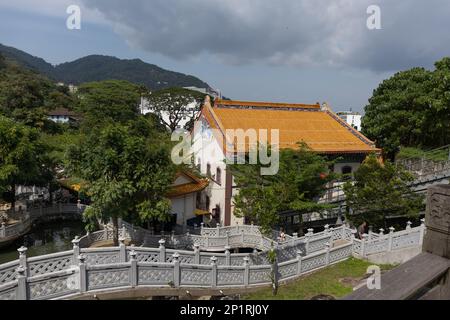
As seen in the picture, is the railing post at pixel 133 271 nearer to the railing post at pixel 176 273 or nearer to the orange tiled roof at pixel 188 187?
the railing post at pixel 176 273

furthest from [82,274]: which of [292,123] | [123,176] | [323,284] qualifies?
[292,123]

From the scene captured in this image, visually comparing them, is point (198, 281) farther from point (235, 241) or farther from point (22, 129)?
point (22, 129)

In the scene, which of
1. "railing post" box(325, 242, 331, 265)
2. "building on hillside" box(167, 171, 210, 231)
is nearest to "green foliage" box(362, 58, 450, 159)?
"railing post" box(325, 242, 331, 265)

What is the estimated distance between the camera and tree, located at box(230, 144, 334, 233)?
50.6 ft

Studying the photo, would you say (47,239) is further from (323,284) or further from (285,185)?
(323,284)

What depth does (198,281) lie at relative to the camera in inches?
468

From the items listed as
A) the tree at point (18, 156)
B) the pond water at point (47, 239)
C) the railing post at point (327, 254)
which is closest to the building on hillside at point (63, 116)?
the pond water at point (47, 239)

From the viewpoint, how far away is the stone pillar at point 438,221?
3167 mm

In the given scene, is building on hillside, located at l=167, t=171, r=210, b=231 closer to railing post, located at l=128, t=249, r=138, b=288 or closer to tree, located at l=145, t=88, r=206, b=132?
railing post, located at l=128, t=249, r=138, b=288

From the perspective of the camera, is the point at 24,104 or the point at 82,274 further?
the point at 24,104

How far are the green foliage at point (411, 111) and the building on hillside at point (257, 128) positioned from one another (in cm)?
434

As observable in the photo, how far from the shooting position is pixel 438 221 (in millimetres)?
3252

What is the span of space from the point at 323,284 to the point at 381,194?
6.26 metres

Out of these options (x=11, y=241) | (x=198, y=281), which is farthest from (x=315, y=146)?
(x=11, y=241)
